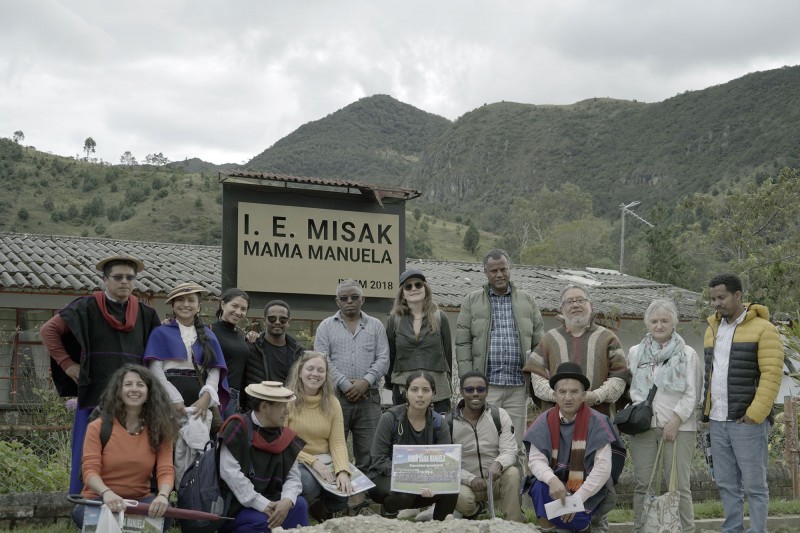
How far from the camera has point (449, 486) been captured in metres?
6.32

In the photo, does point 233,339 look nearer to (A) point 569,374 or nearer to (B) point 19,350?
(A) point 569,374

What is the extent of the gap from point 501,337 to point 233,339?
85.7 inches

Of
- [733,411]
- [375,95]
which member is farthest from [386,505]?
[375,95]

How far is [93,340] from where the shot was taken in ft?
20.2

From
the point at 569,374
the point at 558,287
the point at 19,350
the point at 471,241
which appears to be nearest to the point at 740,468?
the point at 569,374

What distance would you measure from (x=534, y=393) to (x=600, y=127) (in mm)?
97975

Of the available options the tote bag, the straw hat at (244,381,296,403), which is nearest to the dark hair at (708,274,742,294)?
the tote bag

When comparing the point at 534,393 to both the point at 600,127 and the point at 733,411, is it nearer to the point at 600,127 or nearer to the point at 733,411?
the point at 733,411

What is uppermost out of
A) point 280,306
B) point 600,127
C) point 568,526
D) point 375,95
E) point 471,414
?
point 375,95

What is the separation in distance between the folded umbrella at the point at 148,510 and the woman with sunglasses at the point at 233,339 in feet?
3.73

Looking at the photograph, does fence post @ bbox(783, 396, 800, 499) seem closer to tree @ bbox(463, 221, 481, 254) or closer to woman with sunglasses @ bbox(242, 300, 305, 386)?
woman with sunglasses @ bbox(242, 300, 305, 386)

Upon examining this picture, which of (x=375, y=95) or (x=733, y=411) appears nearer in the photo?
(x=733, y=411)

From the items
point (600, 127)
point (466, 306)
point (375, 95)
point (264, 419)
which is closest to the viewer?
point (264, 419)

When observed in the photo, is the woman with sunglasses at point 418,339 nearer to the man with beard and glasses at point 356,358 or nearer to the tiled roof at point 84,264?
the man with beard and glasses at point 356,358
